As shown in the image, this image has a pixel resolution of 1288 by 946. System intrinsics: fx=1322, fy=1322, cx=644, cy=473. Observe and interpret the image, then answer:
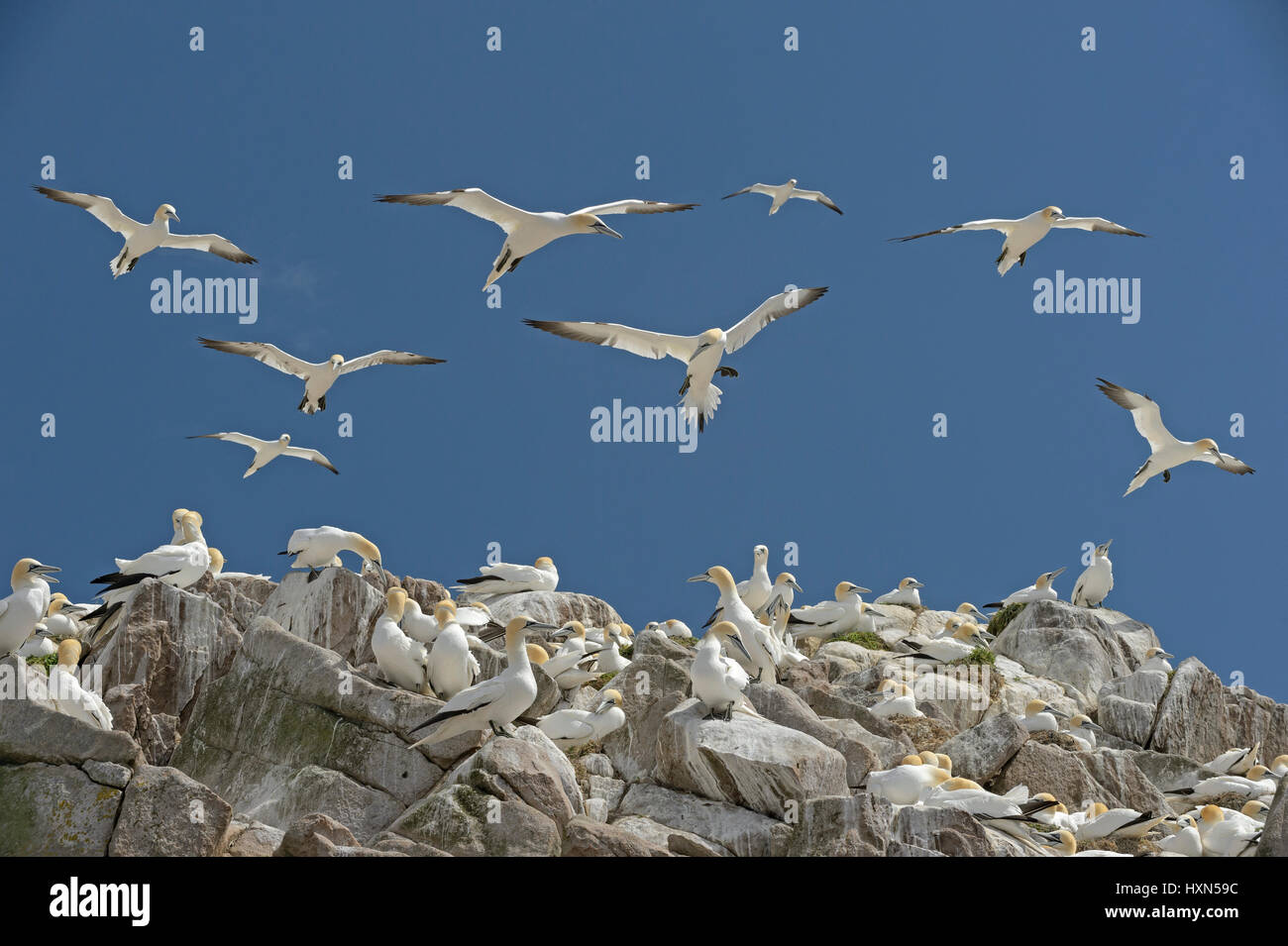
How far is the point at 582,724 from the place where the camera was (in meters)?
14.7

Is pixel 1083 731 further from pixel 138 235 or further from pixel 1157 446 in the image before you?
pixel 138 235

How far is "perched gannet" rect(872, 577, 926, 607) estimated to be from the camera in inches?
1187

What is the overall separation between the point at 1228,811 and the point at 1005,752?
259 cm

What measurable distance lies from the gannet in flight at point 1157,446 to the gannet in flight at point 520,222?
31.6 ft

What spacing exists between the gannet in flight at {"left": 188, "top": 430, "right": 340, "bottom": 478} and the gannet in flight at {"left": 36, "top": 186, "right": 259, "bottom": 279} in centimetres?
335

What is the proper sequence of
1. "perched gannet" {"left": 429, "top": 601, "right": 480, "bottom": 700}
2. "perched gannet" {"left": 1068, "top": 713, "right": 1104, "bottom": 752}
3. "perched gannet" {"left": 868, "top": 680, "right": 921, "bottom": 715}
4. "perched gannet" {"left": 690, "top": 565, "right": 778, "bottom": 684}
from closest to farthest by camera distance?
1. "perched gannet" {"left": 429, "top": 601, "right": 480, "bottom": 700}
2. "perched gannet" {"left": 690, "top": 565, "right": 778, "bottom": 684}
3. "perched gannet" {"left": 868, "top": 680, "right": 921, "bottom": 715}
4. "perched gannet" {"left": 1068, "top": 713, "right": 1104, "bottom": 752}

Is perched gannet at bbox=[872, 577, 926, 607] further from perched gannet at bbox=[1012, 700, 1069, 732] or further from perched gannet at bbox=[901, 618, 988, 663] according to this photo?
perched gannet at bbox=[1012, 700, 1069, 732]

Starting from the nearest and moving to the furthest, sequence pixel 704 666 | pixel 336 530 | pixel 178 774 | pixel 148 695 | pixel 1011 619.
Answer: pixel 178 774, pixel 704 666, pixel 148 695, pixel 336 530, pixel 1011 619

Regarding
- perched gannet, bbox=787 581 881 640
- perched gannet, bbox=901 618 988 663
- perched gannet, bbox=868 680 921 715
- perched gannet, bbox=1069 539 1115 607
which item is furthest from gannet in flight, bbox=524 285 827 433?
perched gannet, bbox=1069 539 1115 607

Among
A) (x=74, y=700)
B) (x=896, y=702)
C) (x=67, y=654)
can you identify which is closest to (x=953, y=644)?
(x=896, y=702)
